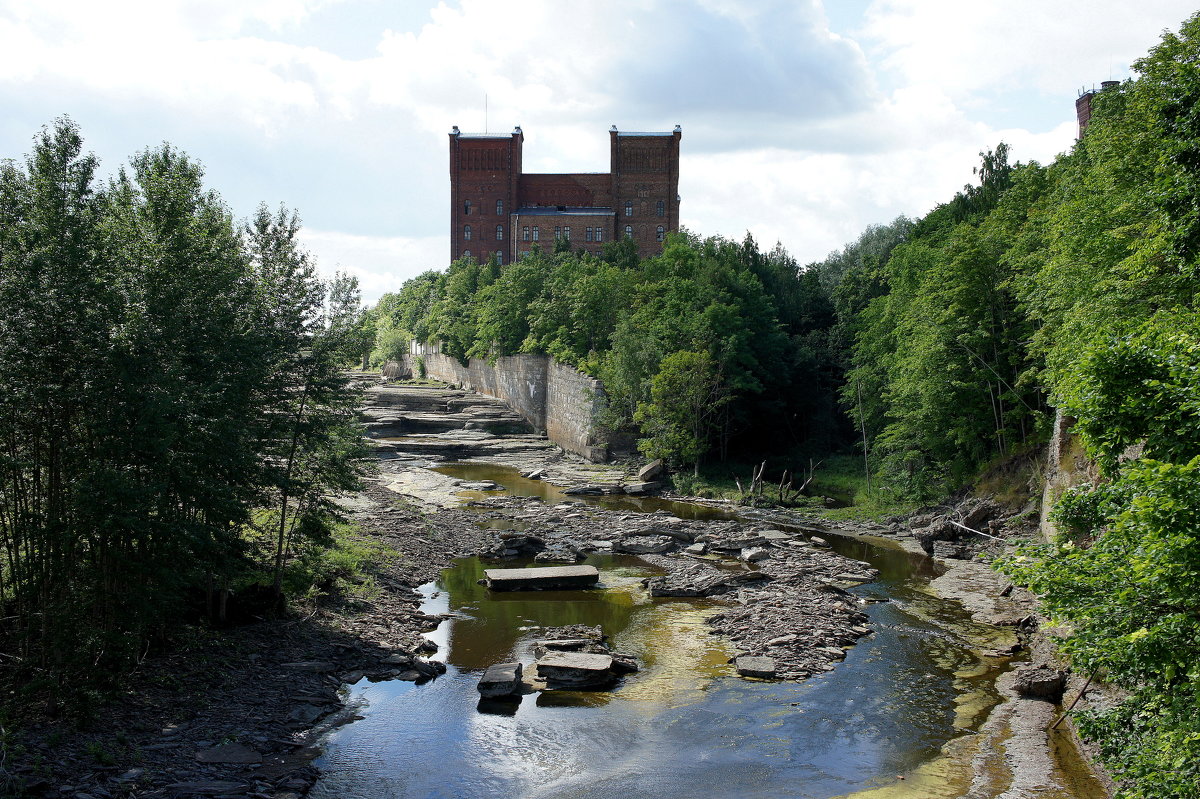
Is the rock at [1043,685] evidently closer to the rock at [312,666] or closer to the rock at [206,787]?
the rock at [312,666]

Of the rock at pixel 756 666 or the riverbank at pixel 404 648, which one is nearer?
the riverbank at pixel 404 648

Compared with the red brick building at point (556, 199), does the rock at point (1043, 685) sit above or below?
below

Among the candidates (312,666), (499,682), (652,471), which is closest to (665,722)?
(499,682)

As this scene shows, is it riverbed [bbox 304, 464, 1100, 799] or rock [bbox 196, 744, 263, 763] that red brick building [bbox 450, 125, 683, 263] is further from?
rock [bbox 196, 744, 263, 763]

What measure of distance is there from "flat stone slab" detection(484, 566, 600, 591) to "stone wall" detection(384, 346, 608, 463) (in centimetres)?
2723

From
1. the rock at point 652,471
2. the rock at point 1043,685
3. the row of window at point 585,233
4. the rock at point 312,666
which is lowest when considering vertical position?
the rock at point 1043,685

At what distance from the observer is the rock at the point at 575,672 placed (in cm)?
1681

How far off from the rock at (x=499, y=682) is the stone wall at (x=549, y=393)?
3545cm

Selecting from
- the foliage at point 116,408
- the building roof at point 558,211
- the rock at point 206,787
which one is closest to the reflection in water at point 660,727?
the rock at point 206,787

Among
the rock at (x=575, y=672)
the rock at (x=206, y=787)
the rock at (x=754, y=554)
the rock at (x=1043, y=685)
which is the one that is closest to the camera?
the rock at (x=206, y=787)

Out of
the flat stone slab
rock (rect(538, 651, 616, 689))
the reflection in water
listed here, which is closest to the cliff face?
the reflection in water

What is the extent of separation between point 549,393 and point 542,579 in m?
Result: 38.3

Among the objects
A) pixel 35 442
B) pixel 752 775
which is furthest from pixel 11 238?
pixel 752 775

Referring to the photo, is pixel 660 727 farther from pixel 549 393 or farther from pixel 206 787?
pixel 549 393
